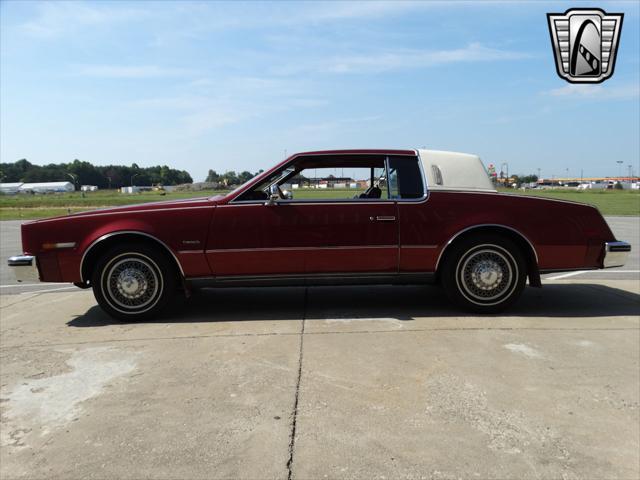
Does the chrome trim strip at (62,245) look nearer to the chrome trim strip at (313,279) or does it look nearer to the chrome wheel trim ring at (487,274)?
the chrome trim strip at (313,279)

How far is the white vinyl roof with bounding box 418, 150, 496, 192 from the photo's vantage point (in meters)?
4.43

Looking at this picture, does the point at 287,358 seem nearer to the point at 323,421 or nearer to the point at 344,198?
the point at 323,421

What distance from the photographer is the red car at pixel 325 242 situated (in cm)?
424

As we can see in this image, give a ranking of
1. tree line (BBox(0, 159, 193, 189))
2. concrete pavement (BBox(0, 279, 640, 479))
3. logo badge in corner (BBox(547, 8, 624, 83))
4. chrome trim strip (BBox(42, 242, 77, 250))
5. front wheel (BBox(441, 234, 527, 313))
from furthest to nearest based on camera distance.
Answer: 1. tree line (BBox(0, 159, 193, 189))
2. logo badge in corner (BBox(547, 8, 624, 83))
3. front wheel (BBox(441, 234, 527, 313))
4. chrome trim strip (BBox(42, 242, 77, 250))
5. concrete pavement (BBox(0, 279, 640, 479))

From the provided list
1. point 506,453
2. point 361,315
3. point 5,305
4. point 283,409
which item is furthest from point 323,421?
point 5,305

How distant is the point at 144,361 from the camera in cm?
327

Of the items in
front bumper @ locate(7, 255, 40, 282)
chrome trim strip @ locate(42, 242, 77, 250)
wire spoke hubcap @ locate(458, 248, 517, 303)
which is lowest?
wire spoke hubcap @ locate(458, 248, 517, 303)

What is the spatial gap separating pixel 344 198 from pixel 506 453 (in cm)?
275

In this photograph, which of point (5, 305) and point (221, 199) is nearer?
point (221, 199)

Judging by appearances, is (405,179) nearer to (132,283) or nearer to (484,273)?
(484,273)

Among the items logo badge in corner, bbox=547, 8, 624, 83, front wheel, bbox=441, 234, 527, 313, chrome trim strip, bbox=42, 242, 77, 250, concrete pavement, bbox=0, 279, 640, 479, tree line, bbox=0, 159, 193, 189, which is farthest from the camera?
tree line, bbox=0, 159, 193, 189

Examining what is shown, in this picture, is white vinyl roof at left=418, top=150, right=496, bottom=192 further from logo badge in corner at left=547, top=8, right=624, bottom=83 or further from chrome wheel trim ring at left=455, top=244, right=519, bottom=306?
logo badge in corner at left=547, top=8, right=624, bottom=83

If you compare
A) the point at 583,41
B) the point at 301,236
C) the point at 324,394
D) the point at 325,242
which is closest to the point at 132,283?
the point at 301,236

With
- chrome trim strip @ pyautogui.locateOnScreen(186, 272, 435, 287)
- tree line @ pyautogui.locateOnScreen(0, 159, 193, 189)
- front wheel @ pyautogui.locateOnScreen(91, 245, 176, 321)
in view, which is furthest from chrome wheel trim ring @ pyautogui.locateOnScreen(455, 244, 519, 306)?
tree line @ pyautogui.locateOnScreen(0, 159, 193, 189)
